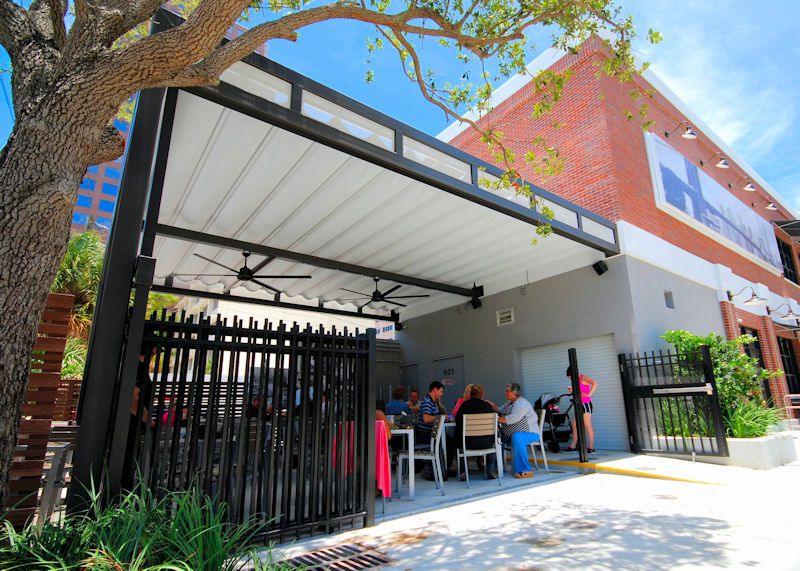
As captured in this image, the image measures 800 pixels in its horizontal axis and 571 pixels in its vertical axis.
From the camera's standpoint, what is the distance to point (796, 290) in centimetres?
1953

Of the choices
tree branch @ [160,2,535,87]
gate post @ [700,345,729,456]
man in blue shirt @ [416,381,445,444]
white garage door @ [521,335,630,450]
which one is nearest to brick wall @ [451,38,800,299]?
white garage door @ [521,335,630,450]

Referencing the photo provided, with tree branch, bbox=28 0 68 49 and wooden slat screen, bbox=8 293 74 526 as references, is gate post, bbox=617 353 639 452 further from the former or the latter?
tree branch, bbox=28 0 68 49

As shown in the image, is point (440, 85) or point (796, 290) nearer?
point (440, 85)

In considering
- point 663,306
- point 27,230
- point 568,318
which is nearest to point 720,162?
point 663,306

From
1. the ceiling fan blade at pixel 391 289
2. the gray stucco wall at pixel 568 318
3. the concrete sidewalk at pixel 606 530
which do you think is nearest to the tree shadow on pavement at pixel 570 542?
the concrete sidewalk at pixel 606 530

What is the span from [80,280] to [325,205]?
360 inches

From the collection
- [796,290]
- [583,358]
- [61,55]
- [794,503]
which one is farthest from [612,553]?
[796,290]

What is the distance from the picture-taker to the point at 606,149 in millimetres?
Result: 10008

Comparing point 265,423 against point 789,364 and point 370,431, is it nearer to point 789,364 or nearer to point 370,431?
point 370,431

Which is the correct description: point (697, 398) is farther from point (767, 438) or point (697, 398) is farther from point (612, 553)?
point (612, 553)

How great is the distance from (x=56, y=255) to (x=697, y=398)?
851 centimetres

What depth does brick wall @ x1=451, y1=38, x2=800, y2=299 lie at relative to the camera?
32.9ft

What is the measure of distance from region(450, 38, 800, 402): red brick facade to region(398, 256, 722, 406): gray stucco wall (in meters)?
1.33

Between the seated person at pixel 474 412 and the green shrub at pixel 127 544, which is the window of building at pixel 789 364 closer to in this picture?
the seated person at pixel 474 412
